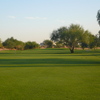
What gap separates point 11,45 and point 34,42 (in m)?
21.3

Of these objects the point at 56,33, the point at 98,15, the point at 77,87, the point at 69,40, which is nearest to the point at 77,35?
the point at 69,40

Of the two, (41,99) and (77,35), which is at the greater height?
(77,35)

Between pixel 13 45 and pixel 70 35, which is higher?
pixel 70 35

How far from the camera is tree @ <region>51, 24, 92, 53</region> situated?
73.6 meters

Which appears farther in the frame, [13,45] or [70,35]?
[13,45]

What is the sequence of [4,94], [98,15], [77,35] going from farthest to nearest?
[77,35] → [98,15] → [4,94]

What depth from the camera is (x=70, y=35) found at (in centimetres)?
7362

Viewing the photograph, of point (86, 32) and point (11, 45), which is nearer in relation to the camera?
point (86, 32)

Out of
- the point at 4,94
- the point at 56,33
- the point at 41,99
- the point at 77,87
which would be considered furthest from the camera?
the point at 56,33

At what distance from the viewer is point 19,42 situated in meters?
146

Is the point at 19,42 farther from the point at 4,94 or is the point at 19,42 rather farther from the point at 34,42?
the point at 4,94

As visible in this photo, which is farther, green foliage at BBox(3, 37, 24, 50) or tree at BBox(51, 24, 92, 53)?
green foliage at BBox(3, 37, 24, 50)

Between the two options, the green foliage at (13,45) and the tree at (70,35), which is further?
the green foliage at (13,45)

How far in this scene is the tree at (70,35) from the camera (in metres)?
73.6
